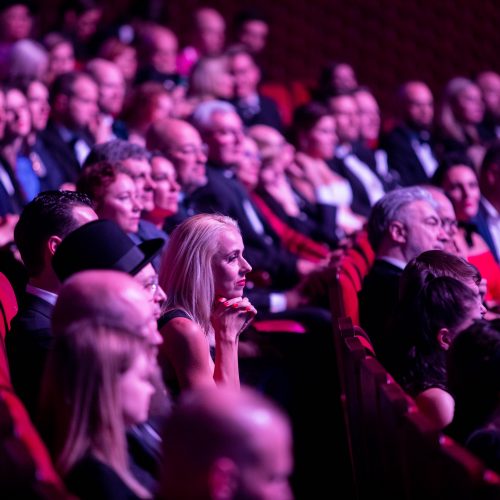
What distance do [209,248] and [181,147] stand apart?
1537 millimetres

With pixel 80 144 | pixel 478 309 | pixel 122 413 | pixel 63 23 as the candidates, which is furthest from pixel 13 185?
pixel 63 23

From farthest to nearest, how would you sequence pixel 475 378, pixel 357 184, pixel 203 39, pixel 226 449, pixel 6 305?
pixel 203 39
pixel 357 184
pixel 6 305
pixel 475 378
pixel 226 449

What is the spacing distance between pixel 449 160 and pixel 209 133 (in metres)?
1.12

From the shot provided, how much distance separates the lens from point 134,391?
1.55 meters

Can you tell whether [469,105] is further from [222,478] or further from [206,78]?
[222,478]

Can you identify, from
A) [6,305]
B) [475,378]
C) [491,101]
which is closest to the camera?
[475,378]

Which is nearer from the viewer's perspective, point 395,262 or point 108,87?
point 395,262

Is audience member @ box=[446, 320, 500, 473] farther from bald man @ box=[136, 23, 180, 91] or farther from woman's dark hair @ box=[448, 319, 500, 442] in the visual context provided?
bald man @ box=[136, 23, 180, 91]

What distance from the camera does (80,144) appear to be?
459 cm

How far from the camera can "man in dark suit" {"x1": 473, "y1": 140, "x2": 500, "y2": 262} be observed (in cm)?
478

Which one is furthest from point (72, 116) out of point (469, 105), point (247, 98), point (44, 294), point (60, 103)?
point (469, 105)

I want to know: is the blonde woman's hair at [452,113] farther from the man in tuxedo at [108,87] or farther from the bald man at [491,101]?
the man in tuxedo at [108,87]

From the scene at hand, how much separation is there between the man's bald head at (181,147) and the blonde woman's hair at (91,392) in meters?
2.55

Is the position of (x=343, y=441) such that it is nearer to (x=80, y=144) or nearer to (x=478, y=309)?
(x=478, y=309)
